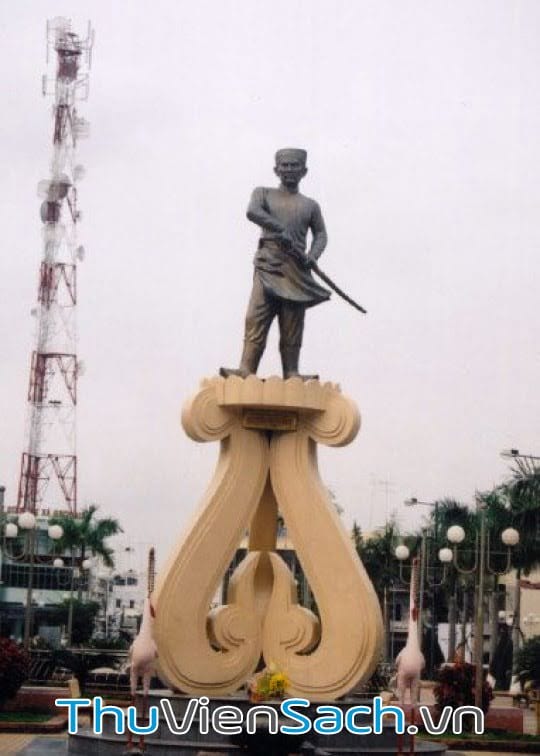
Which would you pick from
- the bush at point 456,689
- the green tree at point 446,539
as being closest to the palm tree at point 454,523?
the green tree at point 446,539

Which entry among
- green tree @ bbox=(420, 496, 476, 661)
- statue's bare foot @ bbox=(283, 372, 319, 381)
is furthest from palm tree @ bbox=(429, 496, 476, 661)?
statue's bare foot @ bbox=(283, 372, 319, 381)

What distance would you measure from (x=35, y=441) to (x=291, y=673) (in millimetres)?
44282

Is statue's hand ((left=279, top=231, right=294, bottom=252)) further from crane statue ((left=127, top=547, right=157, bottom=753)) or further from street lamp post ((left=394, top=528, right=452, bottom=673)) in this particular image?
street lamp post ((left=394, top=528, right=452, bottom=673))

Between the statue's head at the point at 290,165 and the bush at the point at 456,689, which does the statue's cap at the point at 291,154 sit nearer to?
the statue's head at the point at 290,165

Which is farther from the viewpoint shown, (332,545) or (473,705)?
(473,705)

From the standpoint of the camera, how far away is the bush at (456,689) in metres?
29.0

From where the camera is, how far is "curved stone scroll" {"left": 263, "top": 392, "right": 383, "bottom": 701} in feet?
71.4

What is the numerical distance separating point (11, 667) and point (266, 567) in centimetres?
732

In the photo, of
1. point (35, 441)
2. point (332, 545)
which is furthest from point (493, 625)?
point (332, 545)

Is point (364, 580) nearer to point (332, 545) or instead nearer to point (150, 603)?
point (332, 545)

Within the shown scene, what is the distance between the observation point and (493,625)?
5153cm

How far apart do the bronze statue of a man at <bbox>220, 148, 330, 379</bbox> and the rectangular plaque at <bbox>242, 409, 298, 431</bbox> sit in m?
0.64

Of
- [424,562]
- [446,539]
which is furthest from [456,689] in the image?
[446,539]

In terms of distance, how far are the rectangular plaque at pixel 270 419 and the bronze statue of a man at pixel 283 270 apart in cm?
64
